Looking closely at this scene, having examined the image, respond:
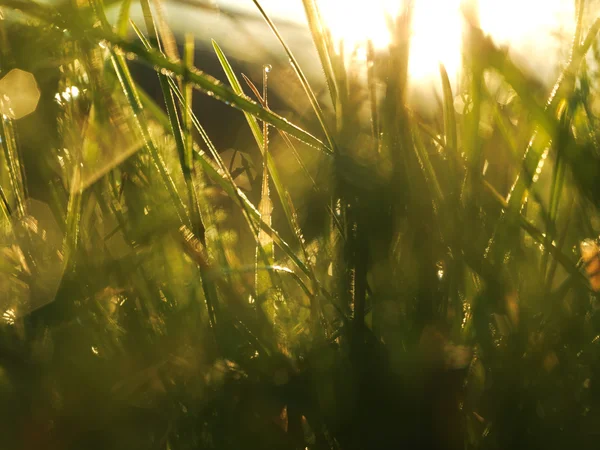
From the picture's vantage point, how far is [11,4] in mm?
346

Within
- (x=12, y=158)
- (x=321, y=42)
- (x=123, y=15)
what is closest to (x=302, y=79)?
(x=321, y=42)

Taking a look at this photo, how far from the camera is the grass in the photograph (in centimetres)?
32

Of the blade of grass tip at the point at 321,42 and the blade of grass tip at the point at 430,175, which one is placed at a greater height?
the blade of grass tip at the point at 321,42

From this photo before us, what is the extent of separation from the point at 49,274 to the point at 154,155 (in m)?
0.15

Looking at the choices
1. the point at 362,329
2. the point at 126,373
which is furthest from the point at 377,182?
the point at 126,373

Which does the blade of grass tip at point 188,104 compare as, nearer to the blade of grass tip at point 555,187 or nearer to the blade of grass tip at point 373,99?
the blade of grass tip at point 373,99

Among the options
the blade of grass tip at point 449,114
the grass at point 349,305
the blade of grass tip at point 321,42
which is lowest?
Result: the grass at point 349,305

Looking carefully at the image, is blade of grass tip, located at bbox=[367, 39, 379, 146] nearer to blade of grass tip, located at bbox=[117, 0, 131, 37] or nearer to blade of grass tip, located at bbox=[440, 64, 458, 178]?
blade of grass tip, located at bbox=[440, 64, 458, 178]

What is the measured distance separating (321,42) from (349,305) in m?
0.18

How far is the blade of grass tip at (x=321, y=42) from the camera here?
36 centimetres

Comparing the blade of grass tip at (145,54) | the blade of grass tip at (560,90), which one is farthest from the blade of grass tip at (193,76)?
the blade of grass tip at (560,90)

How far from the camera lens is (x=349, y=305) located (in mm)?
341

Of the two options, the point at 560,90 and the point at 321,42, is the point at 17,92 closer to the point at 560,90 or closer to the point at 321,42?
the point at 321,42

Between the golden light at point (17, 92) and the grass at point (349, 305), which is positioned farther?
the golden light at point (17, 92)
